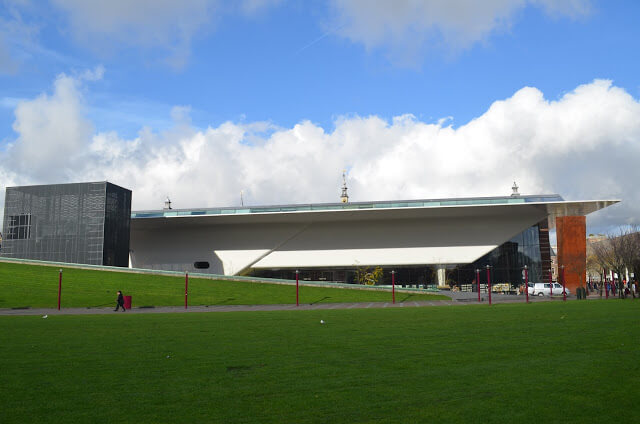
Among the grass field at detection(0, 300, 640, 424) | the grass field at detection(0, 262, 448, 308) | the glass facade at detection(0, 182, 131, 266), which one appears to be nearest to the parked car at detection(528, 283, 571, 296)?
the grass field at detection(0, 262, 448, 308)

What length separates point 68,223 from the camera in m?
47.6

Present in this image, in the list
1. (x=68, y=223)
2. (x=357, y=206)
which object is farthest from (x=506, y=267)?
(x=68, y=223)

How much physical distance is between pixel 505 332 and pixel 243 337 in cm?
558

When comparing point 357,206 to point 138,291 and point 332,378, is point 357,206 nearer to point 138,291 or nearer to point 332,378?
point 138,291

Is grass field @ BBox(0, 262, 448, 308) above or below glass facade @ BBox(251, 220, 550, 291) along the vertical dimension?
below

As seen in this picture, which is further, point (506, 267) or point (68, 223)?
point (506, 267)

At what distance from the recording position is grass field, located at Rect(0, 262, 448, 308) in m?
32.8

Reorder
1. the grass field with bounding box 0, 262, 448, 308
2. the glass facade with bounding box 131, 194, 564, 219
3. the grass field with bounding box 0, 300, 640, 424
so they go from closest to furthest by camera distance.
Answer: the grass field with bounding box 0, 300, 640, 424, the grass field with bounding box 0, 262, 448, 308, the glass facade with bounding box 131, 194, 564, 219

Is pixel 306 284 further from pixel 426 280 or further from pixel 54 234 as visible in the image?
pixel 54 234

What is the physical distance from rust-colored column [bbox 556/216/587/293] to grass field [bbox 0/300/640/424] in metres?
42.8

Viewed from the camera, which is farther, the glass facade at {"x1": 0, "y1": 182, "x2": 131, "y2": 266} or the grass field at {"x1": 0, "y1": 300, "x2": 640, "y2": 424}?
the glass facade at {"x1": 0, "y1": 182, "x2": 131, "y2": 266}

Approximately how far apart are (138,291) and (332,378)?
3318 centimetres

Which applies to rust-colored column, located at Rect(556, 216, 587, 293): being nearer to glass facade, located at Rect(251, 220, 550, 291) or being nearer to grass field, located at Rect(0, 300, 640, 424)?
glass facade, located at Rect(251, 220, 550, 291)

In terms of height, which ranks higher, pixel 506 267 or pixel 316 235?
pixel 316 235
